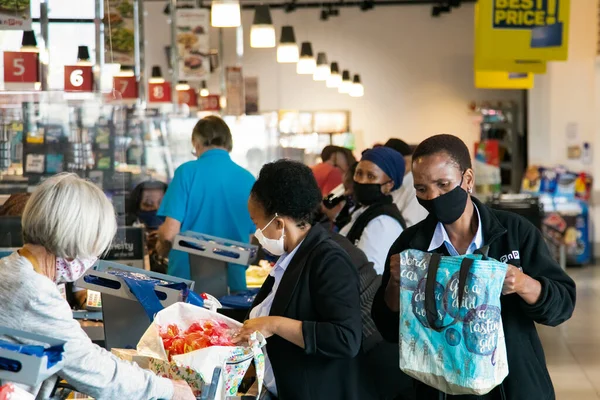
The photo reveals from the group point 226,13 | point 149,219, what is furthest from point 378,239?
point 226,13

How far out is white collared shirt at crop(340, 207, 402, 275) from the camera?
16.1 ft

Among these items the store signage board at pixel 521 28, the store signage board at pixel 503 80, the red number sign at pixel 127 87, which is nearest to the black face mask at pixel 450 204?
the store signage board at pixel 521 28

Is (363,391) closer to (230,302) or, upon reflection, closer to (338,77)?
(230,302)

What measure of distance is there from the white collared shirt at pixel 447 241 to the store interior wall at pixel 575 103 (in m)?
13.6

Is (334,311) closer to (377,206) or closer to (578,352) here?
(377,206)

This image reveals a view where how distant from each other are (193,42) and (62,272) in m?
12.5

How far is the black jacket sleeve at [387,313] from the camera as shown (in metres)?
3.23

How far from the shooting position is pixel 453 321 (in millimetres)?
2898

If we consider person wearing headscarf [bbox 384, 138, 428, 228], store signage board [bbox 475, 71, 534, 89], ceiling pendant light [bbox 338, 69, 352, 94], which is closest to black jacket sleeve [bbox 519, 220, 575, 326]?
person wearing headscarf [bbox 384, 138, 428, 228]

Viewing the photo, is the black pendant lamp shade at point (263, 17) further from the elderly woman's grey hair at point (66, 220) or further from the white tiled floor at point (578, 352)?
the elderly woman's grey hair at point (66, 220)

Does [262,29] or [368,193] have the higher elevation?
[262,29]

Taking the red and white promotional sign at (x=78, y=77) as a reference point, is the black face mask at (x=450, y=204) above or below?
below

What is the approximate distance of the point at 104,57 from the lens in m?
10.1

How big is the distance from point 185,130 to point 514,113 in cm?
1201
